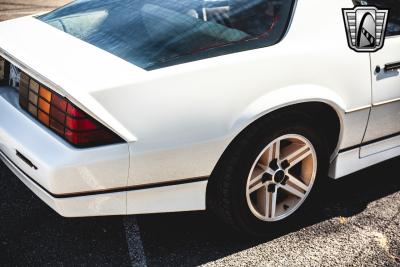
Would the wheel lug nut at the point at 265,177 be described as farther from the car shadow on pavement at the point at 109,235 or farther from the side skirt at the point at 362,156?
the side skirt at the point at 362,156

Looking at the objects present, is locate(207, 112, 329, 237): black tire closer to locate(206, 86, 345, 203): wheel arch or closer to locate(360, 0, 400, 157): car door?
locate(206, 86, 345, 203): wheel arch

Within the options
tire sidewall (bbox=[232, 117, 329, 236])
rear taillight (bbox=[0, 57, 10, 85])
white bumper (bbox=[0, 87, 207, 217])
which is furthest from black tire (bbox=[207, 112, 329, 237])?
rear taillight (bbox=[0, 57, 10, 85])

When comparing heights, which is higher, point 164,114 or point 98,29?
point 98,29

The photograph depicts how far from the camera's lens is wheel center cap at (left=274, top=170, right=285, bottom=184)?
10.3ft

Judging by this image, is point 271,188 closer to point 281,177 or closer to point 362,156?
point 281,177

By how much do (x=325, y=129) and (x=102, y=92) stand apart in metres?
1.35

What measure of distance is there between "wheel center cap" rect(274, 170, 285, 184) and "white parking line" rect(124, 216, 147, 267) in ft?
2.64

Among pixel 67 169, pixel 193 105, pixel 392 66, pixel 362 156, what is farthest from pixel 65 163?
pixel 392 66

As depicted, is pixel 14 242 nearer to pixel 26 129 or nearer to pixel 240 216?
pixel 26 129

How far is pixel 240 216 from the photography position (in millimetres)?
3010

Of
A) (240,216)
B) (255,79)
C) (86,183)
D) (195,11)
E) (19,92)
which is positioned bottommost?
(240,216)

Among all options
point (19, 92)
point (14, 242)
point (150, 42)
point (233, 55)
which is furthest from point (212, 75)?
point (14, 242)

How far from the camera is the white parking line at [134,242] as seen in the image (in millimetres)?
2943

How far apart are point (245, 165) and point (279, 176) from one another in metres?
0.35
